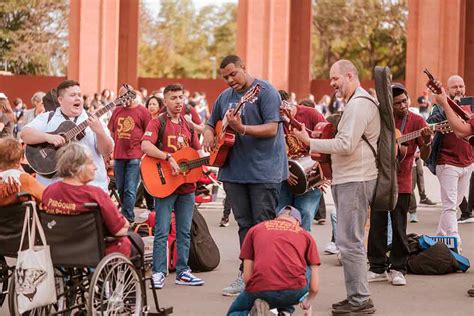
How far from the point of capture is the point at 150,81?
5572 cm

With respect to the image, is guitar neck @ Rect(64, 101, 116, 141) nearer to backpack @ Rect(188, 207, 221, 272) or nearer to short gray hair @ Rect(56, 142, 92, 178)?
short gray hair @ Rect(56, 142, 92, 178)

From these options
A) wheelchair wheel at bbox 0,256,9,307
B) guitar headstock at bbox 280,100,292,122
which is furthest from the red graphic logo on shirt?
wheelchair wheel at bbox 0,256,9,307

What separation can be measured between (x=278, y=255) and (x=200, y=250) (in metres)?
3.75

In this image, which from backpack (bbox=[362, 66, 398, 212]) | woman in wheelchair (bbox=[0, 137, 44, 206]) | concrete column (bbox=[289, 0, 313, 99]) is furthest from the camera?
concrete column (bbox=[289, 0, 313, 99])

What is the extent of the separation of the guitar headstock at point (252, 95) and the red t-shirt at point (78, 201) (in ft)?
6.00

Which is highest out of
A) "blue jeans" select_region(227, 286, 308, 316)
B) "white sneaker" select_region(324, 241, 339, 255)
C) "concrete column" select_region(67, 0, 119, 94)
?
"concrete column" select_region(67, 0, 119, 94)

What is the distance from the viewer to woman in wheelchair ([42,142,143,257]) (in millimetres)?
7766

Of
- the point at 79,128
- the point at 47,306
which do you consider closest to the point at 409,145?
the point at 79,128

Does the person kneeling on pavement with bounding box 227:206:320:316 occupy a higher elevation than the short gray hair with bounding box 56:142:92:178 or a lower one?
lower

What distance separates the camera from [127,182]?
15.2 m

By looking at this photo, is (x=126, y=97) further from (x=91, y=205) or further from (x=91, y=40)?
(x=91, y=40)

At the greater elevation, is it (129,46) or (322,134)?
(129,46)

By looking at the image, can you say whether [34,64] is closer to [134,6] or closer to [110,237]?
[134,6]

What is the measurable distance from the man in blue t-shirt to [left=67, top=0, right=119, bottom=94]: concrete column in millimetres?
27319
